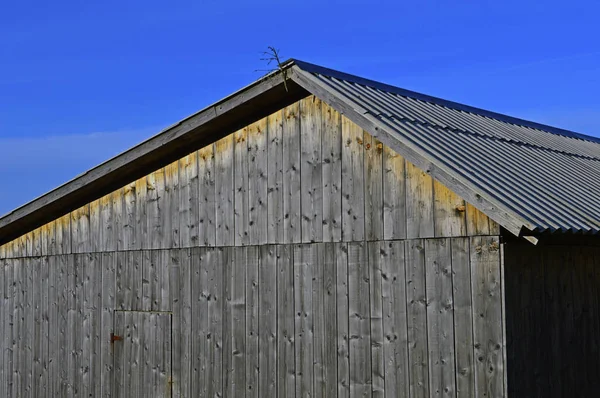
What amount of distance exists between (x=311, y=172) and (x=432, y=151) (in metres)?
1.60

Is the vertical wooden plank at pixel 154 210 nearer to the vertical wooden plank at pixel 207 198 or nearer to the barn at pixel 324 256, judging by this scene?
the barn at pixel 324 256

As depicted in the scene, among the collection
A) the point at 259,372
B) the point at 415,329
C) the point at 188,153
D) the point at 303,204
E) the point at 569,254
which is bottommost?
the point at 259,372

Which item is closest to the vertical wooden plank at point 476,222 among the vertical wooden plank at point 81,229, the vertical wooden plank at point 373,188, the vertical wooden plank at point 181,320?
the vertical wooden plank at point 373,188

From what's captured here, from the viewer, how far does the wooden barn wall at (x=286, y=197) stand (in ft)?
27.2

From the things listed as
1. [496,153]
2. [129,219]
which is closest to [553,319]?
[496,153]

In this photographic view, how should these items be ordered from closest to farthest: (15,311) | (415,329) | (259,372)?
(415,329), (259,372), (15,311)

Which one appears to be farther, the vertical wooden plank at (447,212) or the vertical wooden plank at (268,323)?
the vertical wooden plank at (268,323)

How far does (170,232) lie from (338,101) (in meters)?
3.15

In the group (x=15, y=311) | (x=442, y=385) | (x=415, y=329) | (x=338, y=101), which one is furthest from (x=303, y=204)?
(x=15, y=311)

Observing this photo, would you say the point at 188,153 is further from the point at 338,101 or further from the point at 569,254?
the point at 569,254

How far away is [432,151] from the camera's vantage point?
8148 mm

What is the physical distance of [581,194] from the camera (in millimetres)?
9078

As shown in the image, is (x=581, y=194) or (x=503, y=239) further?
(x=581, y=194)

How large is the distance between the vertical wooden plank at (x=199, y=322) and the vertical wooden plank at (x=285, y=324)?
1.19 m
